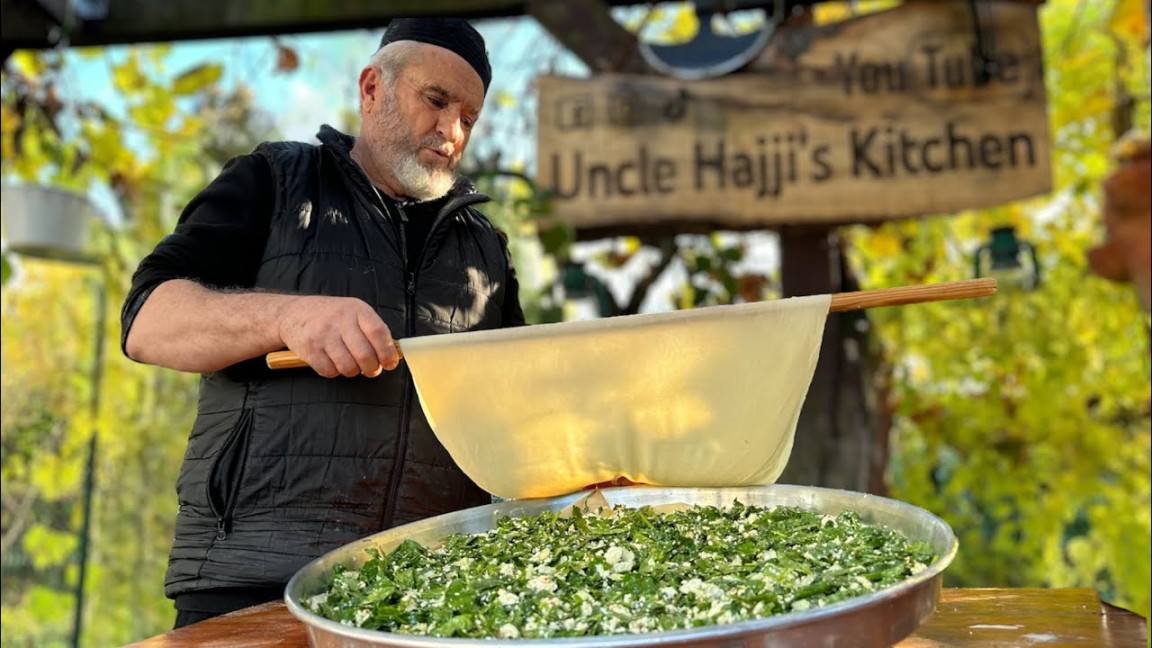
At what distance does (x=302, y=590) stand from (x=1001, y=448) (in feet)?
12.9

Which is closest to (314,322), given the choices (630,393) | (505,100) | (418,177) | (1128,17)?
(630,393)

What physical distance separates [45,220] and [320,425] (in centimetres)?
253

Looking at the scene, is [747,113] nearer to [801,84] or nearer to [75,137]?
[801,84]

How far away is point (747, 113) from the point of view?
303cm

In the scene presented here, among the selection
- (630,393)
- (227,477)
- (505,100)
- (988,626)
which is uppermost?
(505,100)

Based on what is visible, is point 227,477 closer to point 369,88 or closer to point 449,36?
point 369,88

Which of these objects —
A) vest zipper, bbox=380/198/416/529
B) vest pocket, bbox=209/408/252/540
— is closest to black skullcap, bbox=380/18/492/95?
vest zipper, bbox=380/198/416/529

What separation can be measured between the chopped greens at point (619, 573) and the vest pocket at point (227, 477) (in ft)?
1.09

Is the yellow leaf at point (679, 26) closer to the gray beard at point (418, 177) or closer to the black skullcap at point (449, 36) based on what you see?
the black skullcap at point (449, 36)

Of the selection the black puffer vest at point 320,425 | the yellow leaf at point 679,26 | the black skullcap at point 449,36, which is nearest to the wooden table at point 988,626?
the black puffer vest at point 320,425

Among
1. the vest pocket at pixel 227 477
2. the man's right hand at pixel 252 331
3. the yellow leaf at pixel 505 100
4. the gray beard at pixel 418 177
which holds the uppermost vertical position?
the yellow leaf at pixel 505 100

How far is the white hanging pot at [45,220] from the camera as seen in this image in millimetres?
3480

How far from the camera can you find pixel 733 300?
12.8 ft

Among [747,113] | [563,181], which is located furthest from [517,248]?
[747,113]
